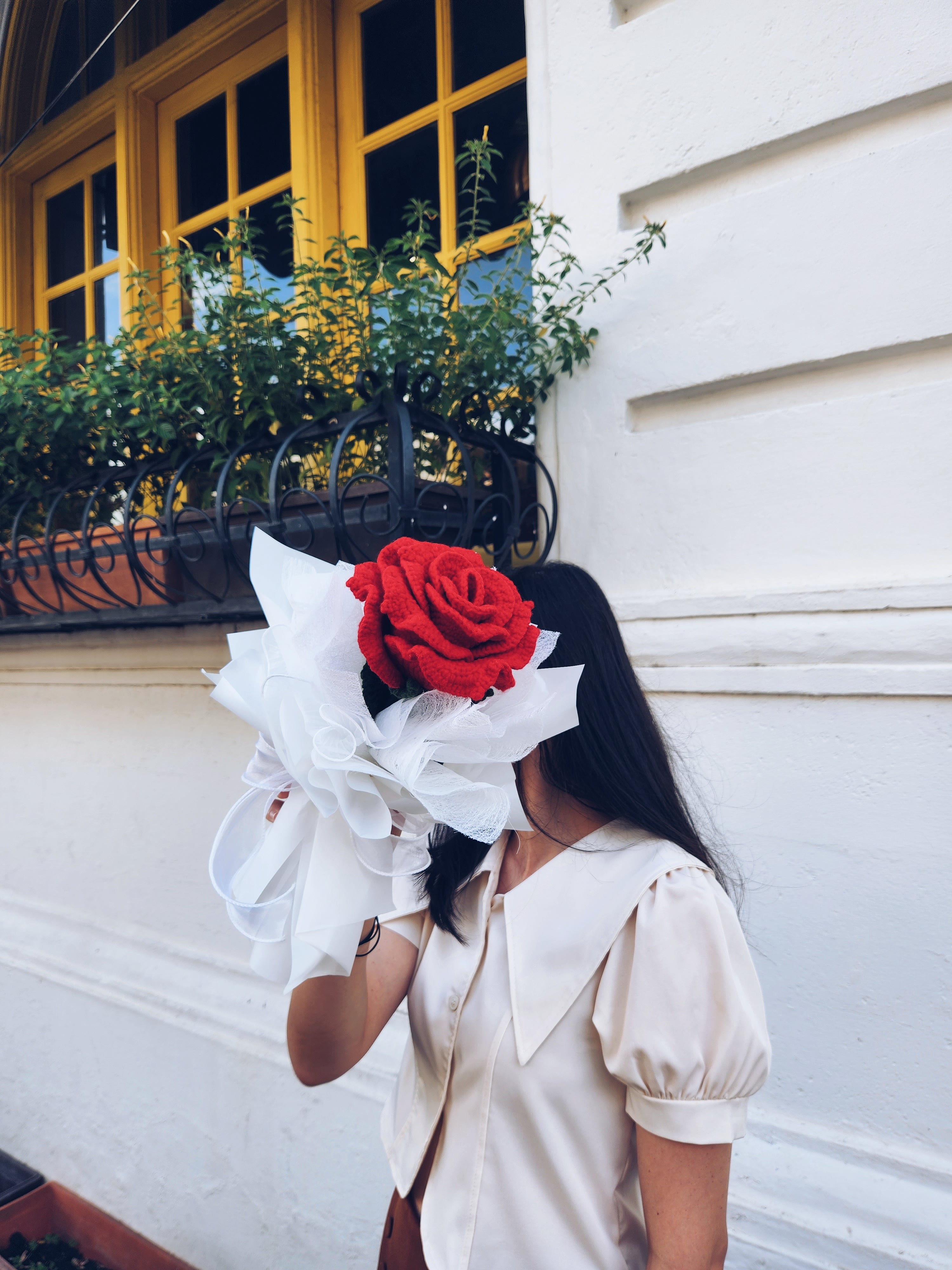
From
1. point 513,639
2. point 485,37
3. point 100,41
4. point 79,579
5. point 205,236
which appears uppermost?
point 100,41

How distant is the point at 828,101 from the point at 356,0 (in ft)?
6.58

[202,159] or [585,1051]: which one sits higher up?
[202,159]

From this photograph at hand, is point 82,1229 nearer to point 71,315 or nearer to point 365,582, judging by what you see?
point 365,582

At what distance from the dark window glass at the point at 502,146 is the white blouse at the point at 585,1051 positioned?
2217mm

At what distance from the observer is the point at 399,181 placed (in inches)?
115

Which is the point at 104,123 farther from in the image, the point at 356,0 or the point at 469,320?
the point at 469,320

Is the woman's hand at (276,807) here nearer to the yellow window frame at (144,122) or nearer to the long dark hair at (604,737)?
the long dark hair at (604,737)

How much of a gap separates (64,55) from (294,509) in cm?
360

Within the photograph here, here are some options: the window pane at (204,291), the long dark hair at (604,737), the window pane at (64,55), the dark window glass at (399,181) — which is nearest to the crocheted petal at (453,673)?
the long dark hair at (604,737)

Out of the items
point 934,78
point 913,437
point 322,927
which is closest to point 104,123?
point 934,78

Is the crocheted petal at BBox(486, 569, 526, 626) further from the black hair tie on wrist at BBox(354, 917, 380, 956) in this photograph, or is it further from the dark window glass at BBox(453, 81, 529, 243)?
the dark window glass at BBox(453, 81, 529, 243)

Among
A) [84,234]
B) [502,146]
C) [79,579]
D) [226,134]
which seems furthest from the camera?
[84,234]

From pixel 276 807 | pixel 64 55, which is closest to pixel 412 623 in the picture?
pixel 276 807

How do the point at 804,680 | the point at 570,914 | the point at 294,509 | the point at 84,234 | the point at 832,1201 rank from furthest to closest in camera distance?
the point at 84,234 → the point at 294,509 → the point at 804,680 → the point at 832,1201 → the point at 570,914
